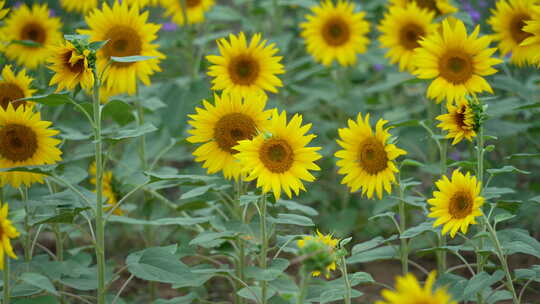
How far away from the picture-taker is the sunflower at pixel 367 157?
7.88 ft


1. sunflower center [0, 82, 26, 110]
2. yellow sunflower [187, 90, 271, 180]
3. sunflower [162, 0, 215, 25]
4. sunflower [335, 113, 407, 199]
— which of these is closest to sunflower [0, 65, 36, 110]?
sunflower center [0, 82, 26, 110]

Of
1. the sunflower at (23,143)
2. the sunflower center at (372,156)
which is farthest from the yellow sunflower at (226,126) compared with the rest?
the sunflower at (23,143)

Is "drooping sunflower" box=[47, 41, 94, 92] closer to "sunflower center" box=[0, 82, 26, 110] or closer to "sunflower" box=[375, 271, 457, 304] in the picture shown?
"sunflower center" box=[0, 82, 26, 110]

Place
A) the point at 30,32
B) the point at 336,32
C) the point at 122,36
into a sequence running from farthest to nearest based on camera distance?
1. the point at 336,32
2. the point at 30,32
3. the point at 122,36

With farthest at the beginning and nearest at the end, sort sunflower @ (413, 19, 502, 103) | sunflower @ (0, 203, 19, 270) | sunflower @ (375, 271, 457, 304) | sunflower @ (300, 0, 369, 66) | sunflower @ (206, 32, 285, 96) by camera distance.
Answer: sunflower @ (300, 0, 369, 66)
sunflower @ (206, 32, 285, 96)
sunflower @ (413, 19, 502, 103)
sunflower @ (0, 203, 19, 270)
sunflower @ (375, 271, 457, 304)

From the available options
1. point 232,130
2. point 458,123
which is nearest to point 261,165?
point 232,130

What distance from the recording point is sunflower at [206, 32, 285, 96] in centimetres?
275

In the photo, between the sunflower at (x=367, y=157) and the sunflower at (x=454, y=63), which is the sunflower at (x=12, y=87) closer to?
the sunflower at (x=367, y=157)

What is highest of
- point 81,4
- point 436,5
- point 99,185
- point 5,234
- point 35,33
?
point 81,4

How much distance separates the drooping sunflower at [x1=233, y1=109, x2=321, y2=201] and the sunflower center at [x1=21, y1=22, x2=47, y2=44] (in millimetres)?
1895

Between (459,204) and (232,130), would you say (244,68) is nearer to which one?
(232,130)

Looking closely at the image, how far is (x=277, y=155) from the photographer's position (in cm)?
230

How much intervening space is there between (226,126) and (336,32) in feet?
5.53

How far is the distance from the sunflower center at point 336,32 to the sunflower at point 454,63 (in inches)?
51.1
